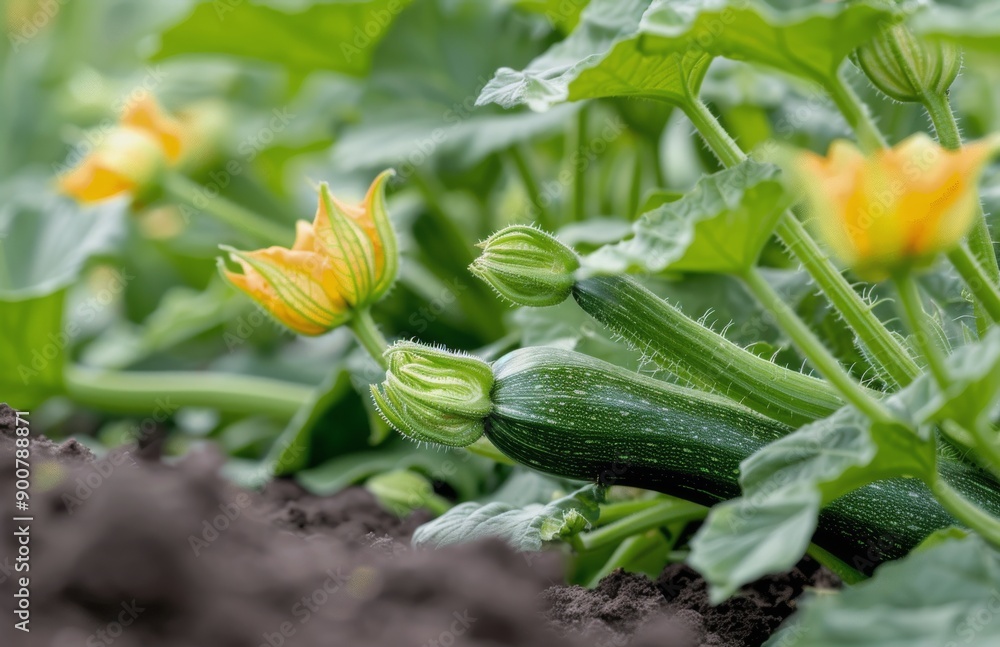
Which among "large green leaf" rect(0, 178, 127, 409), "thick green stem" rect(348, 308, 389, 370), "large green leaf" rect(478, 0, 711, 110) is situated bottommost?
"large green leaf" rect(0, 178, 127, 409)

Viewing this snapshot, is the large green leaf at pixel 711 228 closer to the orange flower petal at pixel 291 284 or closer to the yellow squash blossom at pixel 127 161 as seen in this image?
the orange flower petal at pixel 291 284

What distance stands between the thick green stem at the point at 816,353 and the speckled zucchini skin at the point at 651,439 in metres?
0.17

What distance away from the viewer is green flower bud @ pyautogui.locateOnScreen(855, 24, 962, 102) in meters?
0.83

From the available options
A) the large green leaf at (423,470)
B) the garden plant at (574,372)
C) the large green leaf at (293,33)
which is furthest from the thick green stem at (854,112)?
the large green leaf at (293,33)

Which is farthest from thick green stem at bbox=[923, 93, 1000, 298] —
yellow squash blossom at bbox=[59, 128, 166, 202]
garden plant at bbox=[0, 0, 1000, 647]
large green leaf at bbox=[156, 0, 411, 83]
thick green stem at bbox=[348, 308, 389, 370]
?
yellow squash blossom at bbox=[59, 128, 166, 202]

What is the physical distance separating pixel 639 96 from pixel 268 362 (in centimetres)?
117

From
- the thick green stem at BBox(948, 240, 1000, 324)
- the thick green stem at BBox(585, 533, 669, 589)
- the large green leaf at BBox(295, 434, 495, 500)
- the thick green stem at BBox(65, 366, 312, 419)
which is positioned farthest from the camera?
the thick green stem at BBox(65, 366, 312, 419)

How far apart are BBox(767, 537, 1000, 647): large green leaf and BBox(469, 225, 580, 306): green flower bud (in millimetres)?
333

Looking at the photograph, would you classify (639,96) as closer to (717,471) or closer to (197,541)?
(717,471)

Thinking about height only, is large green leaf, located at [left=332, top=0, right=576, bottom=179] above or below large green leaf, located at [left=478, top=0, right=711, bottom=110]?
below

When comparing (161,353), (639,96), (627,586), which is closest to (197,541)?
(627,586)

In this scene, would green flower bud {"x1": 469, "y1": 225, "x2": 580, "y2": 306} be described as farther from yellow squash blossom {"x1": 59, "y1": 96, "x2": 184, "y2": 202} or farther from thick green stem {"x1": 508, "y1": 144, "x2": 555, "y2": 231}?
yellow squash blossom {"x1": 59, "y1": 96, "x2": 184, "y2": 202}

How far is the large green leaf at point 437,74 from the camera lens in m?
1.58

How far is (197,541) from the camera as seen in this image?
1.97ft
